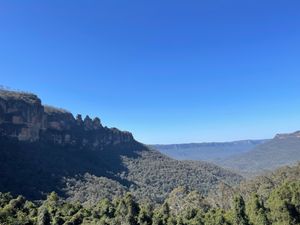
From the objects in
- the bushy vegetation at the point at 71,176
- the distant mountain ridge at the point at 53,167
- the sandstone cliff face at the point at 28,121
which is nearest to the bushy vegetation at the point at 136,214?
the bushy vegetation at the point at 71,176

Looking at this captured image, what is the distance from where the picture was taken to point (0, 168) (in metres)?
117

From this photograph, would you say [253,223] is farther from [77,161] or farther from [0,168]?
[77,161]

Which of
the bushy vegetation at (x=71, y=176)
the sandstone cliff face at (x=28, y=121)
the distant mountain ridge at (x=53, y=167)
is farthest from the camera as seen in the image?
the sandstone cliff face at (x=28, y=121)

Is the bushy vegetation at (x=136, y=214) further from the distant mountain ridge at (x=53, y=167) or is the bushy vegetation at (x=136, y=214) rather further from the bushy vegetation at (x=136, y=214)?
the distant mountain ridge at (x=53, y=167)

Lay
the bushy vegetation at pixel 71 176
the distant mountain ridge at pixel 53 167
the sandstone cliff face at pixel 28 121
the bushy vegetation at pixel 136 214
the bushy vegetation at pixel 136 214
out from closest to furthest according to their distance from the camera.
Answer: the bushy vegetation at pixel 136 214
the bushy vegetation at pixel 136 214
the bushy vegetation at pixel 71 176
the distant mountain ridge at pixel 53 167
the sandstone cliff face at pixel 28 121

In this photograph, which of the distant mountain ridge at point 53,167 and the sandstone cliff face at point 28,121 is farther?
the sandstone cliff face at point 28,121

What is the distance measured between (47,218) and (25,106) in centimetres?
11131

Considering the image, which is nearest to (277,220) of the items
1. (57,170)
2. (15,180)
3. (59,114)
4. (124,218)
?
(124,218)

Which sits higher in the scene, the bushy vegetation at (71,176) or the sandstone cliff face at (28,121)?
the sandstone cliff face at (28,121)

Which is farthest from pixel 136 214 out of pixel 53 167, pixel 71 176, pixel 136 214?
pixel 53 167

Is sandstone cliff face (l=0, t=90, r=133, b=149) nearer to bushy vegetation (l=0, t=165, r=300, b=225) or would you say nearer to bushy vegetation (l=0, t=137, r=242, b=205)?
bushy vegetation (l=0, t=137, r=242, b=205)

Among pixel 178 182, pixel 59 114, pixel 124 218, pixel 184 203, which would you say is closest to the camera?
pixel 124 218

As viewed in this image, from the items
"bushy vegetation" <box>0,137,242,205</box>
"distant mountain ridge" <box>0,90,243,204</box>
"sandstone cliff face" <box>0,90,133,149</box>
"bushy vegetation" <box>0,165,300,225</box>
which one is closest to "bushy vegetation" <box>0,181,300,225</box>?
"bushy vegetation" <box>0,165,300,225</box>

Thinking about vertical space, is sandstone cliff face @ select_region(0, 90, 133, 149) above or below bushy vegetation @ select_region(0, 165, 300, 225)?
above
